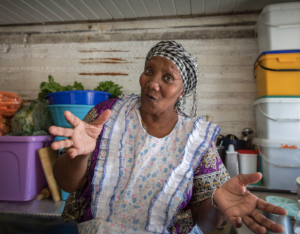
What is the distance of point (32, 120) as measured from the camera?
83.1 inches

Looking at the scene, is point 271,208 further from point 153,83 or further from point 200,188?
point 153,83

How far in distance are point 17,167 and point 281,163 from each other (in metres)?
2.42

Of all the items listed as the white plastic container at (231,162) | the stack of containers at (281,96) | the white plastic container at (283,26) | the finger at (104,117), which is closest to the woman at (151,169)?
the finger at (104,117)

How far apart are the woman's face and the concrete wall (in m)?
1.40

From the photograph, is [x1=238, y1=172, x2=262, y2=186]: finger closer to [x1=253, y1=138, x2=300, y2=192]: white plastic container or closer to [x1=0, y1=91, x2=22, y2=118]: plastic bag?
[x1=253, y1=138, x2=300, y2=192]: white plastic container

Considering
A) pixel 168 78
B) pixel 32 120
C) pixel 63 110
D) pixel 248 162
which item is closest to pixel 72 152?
pixel 168 78

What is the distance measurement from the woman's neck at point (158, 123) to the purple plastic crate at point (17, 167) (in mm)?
1321

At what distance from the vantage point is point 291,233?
3.56 feet

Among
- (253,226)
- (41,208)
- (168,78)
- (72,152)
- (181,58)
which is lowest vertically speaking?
(41,208)

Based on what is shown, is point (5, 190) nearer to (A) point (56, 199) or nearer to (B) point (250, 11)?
(A) point (56, 199)

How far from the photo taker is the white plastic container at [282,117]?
1813 mm

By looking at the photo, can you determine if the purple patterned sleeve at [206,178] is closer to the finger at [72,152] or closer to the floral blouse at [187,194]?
the floral blouse at [187,194]

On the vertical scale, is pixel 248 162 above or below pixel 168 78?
below

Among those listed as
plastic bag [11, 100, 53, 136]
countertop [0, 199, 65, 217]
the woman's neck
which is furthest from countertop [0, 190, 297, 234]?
the woman's neck
